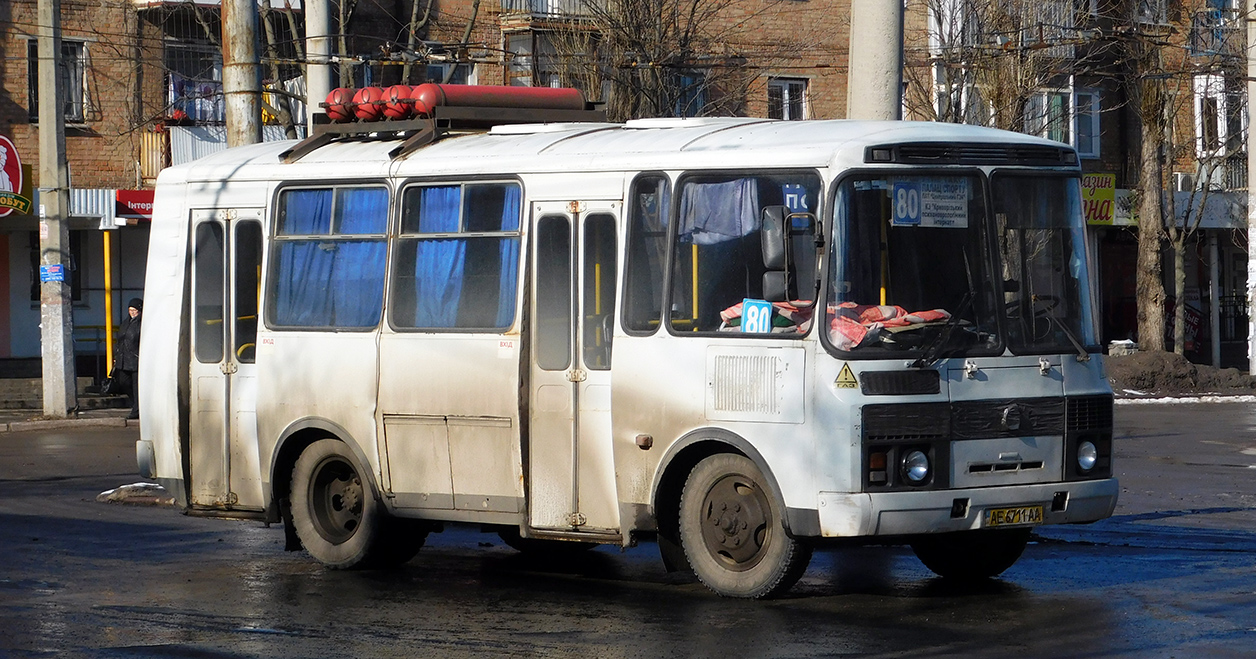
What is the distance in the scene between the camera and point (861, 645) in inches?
323

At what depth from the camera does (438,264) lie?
36.1ft

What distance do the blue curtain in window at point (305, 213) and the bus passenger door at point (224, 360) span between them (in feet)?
0.79

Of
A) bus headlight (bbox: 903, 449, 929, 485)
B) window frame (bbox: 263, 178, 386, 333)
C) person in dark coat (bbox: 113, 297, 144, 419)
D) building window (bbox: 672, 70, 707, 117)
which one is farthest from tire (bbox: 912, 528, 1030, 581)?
building window (bbox: 672, 70, 707, 117)

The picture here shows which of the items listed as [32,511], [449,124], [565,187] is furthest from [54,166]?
[565,187]

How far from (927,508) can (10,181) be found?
2223 centimetres

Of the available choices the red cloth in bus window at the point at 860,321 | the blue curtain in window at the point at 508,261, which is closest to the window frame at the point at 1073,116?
the blue curtain in window at the point at 508,261

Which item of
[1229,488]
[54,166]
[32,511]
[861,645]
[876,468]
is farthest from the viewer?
[54,166]

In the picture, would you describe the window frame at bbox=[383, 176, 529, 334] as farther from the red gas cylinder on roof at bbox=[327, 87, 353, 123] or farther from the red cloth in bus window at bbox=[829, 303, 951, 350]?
the red cloth in bus window at bbox=[829, 303, 951, 350]

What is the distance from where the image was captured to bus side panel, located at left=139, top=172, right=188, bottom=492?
12.2 m

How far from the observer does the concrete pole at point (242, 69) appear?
16.6 meters

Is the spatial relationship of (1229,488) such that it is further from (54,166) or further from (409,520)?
(54,166)

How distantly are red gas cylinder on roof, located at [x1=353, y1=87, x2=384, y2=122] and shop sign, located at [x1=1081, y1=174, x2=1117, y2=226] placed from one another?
28.4 metres

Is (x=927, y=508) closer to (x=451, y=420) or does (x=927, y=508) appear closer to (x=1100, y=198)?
(x=451, y=420)

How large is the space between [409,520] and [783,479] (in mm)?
3081
